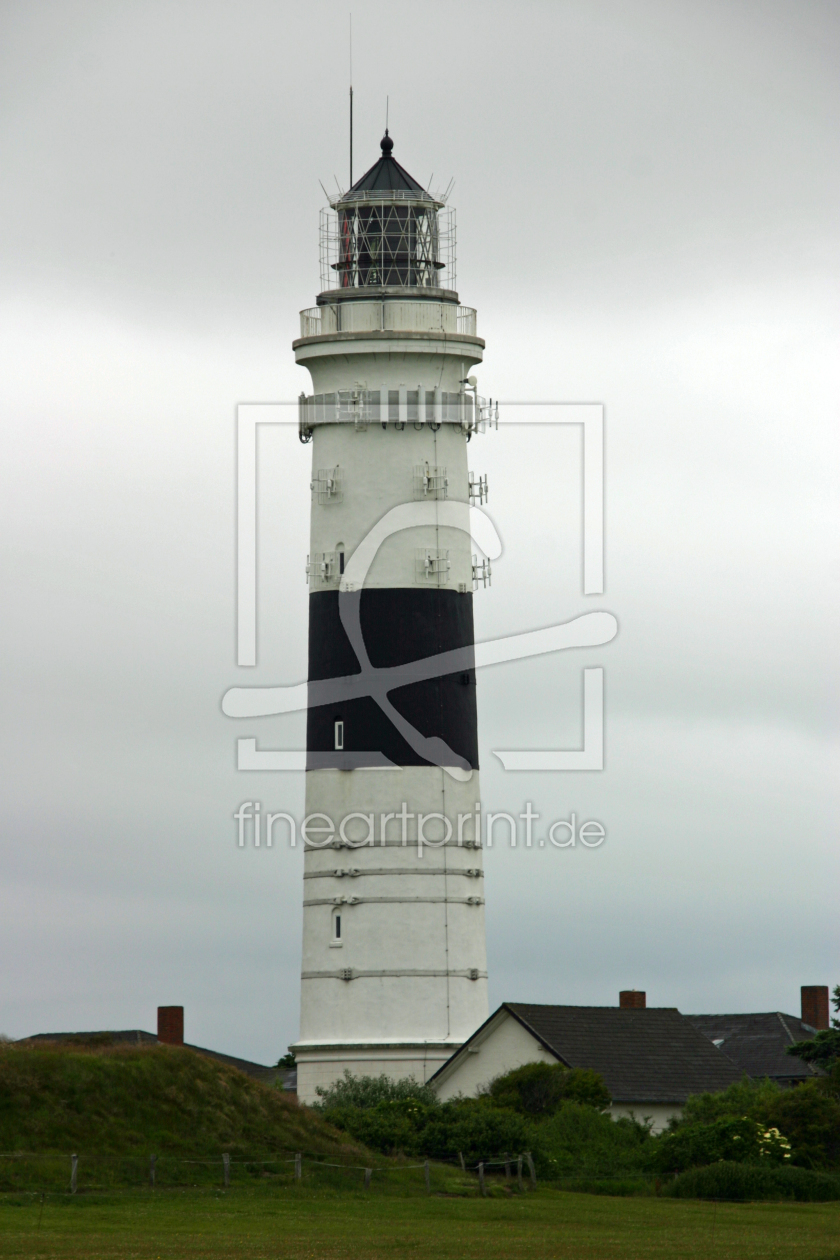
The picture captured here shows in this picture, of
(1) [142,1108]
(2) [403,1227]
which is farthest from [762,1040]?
(2) [403,1227]

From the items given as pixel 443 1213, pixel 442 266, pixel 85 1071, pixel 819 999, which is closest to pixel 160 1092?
pixel 85 1071

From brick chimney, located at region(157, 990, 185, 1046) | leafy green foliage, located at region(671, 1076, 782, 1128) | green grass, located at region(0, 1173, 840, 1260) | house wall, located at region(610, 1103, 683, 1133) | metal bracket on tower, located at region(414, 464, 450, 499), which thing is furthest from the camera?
brick chimney, located at region(157, 990, 185, 1046)

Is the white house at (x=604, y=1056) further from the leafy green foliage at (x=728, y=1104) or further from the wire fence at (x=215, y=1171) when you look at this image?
the wire fence at (x=215, y=1171)

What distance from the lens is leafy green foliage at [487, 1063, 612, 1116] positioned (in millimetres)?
51156

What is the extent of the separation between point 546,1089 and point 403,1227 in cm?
1354

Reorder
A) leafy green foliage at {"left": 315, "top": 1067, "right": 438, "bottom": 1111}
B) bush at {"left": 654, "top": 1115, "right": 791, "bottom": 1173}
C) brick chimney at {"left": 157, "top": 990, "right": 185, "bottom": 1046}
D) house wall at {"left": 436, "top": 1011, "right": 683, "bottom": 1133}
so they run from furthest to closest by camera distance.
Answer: brick chimney at {"left": 157, "top": 990, "right": 185, "bottom": 1046}
house wall at {"left": 436, "top": 1011, "right": 683, "bottom": 1133}
leafy green foliage at {"left": 315, "top": 1067, "right": 438, "bottom": 1111}
bush at {"left": 654, "top": 1115, "right": 791, "bottom": 1173}

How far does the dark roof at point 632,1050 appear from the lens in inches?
2087

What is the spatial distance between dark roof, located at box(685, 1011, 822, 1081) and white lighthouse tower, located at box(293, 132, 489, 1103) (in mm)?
16777

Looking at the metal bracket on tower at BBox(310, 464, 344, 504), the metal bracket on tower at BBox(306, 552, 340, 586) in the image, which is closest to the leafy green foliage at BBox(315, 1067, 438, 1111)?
the metal bracket on tower at BBox(306, 552, 340, 586)

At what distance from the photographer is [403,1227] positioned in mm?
38531

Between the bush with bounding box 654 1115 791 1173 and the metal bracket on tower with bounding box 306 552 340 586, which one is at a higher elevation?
the metal bracket on tower with bounding box 306 552 340 586

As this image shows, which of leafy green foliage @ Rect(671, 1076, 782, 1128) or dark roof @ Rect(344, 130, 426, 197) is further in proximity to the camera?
dark roof @ Rect(344, 130, 426, 197)

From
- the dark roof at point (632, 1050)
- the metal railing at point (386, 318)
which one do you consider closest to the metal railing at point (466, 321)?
the metal railing at point (386, 318)

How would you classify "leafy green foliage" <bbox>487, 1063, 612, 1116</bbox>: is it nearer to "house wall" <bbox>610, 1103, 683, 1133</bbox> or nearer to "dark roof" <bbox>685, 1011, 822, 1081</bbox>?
"house wall" <bbox>610, 1103, 683, 1133</bbox>
